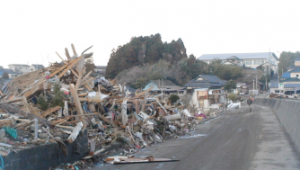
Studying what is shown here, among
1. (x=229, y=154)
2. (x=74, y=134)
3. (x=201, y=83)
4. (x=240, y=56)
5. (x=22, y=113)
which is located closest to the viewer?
(x=74, y=134)

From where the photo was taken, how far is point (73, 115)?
11.8 meters

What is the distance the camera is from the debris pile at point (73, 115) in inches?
376

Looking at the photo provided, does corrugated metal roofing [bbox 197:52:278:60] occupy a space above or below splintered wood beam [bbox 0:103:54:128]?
above

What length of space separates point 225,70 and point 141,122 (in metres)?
63.5

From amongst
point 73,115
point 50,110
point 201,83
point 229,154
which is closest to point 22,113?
point 50,110

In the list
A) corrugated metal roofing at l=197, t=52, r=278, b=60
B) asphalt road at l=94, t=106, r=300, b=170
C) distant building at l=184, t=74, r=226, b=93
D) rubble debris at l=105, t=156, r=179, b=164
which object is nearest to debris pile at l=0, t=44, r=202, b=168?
rubble debris at l=105, t=156, r=179, b=164

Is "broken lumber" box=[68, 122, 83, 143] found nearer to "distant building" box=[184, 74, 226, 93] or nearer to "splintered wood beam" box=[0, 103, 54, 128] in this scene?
"splintered wood beam" box=[0, 103, 54, 128]

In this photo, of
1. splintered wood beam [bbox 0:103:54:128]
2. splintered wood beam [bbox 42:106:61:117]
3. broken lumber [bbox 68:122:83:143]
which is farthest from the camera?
splintered wood beam [bbox 42:106:61:117]

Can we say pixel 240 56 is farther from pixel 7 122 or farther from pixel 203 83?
pixel 7 122

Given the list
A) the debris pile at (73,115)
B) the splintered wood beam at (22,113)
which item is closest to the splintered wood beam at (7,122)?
the debris pile at (73,115)

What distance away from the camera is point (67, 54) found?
1606 cm

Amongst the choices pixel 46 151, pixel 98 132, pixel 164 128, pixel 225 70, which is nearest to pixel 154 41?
pixel 225 70

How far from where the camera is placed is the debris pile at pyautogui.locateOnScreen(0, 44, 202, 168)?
9.55 metres

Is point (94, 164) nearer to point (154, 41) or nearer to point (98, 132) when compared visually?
point (98, 132)
